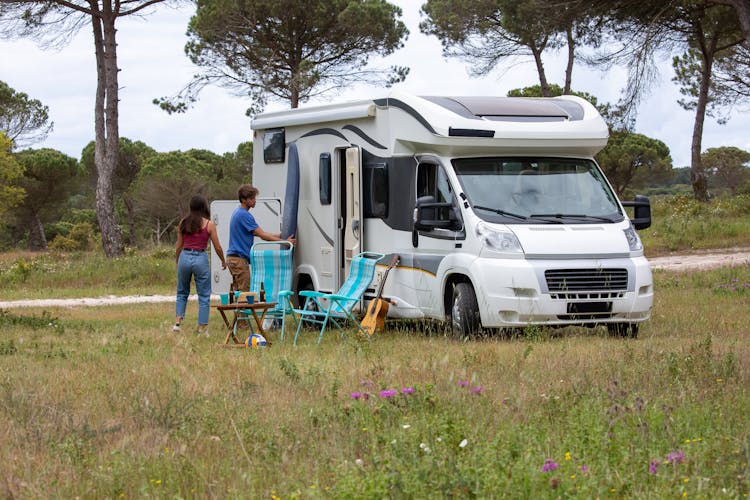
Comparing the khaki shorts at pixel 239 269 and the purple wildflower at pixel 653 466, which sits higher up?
the khaki shorts at pixel 239 269

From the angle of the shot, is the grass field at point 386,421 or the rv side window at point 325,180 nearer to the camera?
the grass field at point 386,421

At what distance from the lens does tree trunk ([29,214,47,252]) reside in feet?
167

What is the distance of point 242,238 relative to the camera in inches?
490

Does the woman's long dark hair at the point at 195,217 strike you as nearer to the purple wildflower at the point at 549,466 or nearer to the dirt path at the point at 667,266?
the dirt path at the point at 667,266

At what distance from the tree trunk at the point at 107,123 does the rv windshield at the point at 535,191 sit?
17.9m

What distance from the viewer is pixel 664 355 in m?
7.96

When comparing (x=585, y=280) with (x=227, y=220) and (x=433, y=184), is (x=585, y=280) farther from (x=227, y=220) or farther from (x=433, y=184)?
(x=227, y=220)

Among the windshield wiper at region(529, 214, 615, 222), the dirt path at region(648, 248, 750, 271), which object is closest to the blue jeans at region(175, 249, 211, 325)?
the windshield wiper at region(529, 214, 615, 222)

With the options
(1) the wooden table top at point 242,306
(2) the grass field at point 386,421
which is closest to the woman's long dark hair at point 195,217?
(1) the wooden table top at point 242,306

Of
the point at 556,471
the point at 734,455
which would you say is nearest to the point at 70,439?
the point at 556,471

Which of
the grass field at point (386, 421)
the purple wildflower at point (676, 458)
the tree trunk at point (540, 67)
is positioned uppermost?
the tree trunk at point (540, 67)

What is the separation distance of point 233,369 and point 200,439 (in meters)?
2.53

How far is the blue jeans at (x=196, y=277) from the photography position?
11930 millimetres

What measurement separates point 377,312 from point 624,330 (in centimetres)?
257
